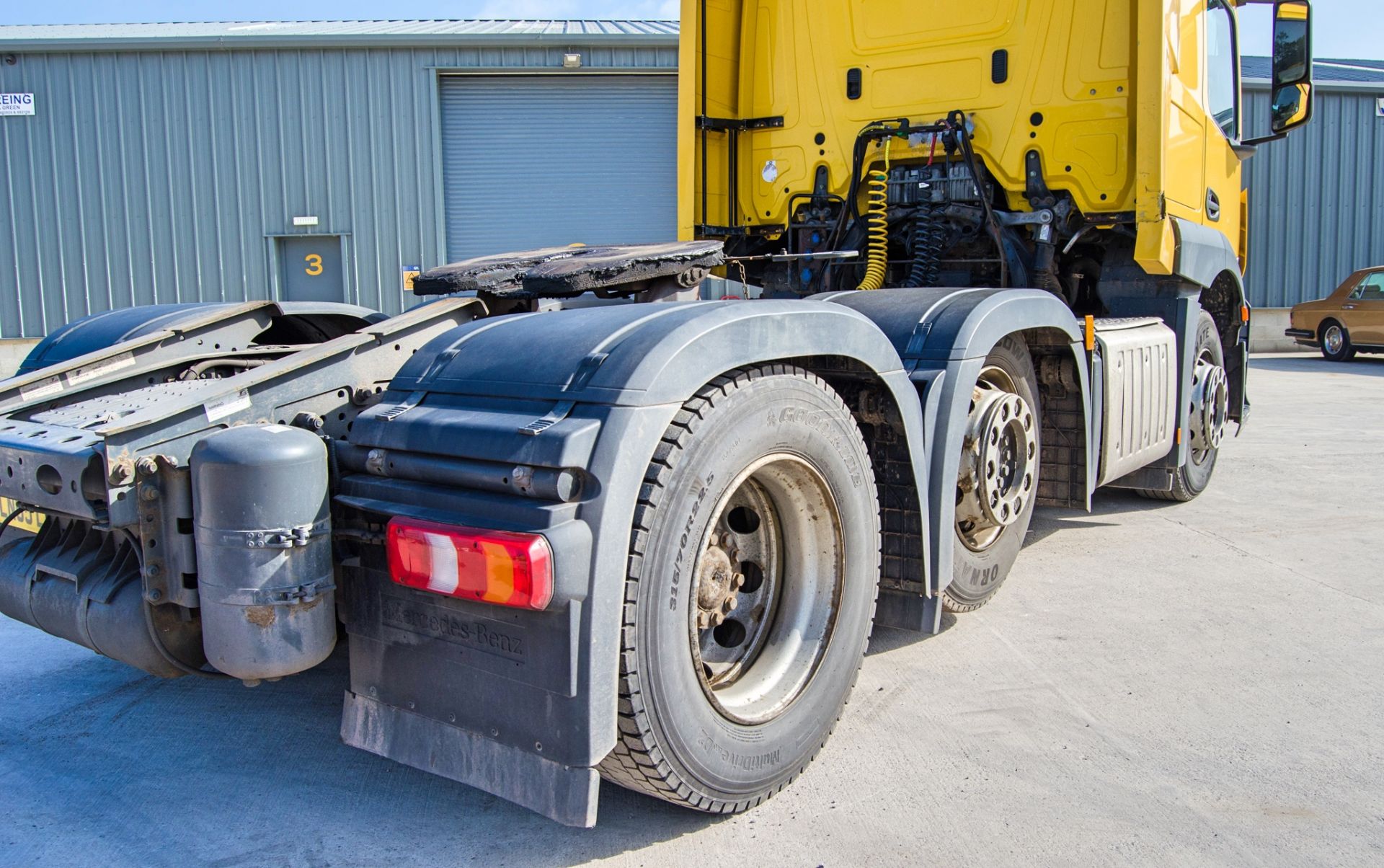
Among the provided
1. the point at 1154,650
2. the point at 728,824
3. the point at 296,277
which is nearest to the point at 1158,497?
the point at 1154,650

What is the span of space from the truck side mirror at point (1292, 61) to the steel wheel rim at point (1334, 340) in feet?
43.7

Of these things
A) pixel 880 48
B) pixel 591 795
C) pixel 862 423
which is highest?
pixel 880 48

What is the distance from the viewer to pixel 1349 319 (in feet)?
55.7

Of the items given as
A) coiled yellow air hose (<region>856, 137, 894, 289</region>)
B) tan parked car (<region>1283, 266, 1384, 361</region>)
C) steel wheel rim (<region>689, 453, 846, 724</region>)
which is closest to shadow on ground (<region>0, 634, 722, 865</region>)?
steel wheel rim (<region>689, 453, 846, 724</region>)

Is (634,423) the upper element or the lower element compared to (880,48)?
lower

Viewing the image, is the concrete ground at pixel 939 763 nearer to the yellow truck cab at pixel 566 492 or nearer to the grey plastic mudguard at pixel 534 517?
the yellow truck cab at pixel 566 492

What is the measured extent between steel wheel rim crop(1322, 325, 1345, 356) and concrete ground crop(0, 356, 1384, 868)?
1523cm

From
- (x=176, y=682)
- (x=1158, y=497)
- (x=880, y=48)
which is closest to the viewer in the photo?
(x=176, y=682)

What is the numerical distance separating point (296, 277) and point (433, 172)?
2747 mm

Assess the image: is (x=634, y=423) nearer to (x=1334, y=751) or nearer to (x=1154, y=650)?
(x=1334, y=751)

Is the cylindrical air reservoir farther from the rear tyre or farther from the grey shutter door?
the rear tyre

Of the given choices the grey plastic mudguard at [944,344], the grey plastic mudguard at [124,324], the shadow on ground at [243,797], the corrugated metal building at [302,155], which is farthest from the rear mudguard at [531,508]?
the corrugated metal building at [302,155]

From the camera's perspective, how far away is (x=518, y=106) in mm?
16250

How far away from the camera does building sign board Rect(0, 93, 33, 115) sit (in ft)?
51.0
